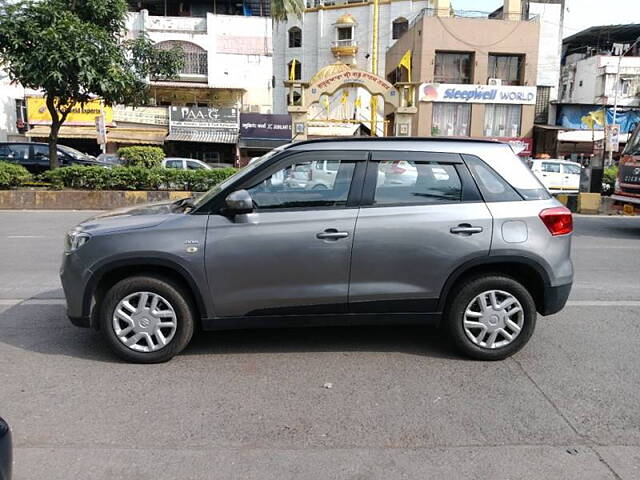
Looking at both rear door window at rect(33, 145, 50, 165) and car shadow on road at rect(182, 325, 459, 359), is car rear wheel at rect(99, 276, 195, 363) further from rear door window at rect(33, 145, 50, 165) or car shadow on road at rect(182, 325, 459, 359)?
rear door window at rect(33, 145, 50, 165)

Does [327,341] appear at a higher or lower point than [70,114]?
lower

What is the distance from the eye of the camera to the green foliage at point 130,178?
15867 millimetres

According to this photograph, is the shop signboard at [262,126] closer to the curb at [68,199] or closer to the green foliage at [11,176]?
the curb at [68,199]

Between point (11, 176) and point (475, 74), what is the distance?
24882mm

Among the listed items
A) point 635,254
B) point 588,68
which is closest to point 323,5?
point 588,68

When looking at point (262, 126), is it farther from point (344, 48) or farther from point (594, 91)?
point (594, 91)

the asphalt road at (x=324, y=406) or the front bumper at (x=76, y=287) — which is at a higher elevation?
the front bumper at (x=76, y=287)

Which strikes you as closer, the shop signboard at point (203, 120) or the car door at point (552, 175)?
the car door at point (552, 175)

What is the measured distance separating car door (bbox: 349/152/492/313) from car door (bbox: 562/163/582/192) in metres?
18.9

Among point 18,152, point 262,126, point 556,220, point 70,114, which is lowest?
point 556,220

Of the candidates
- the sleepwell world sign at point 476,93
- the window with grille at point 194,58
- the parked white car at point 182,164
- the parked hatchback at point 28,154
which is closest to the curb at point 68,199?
the parked white car at point 182,164

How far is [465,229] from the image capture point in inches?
166

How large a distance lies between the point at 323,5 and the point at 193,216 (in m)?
45.2

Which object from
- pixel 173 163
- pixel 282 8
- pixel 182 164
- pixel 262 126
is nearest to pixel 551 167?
pixel 182 164
